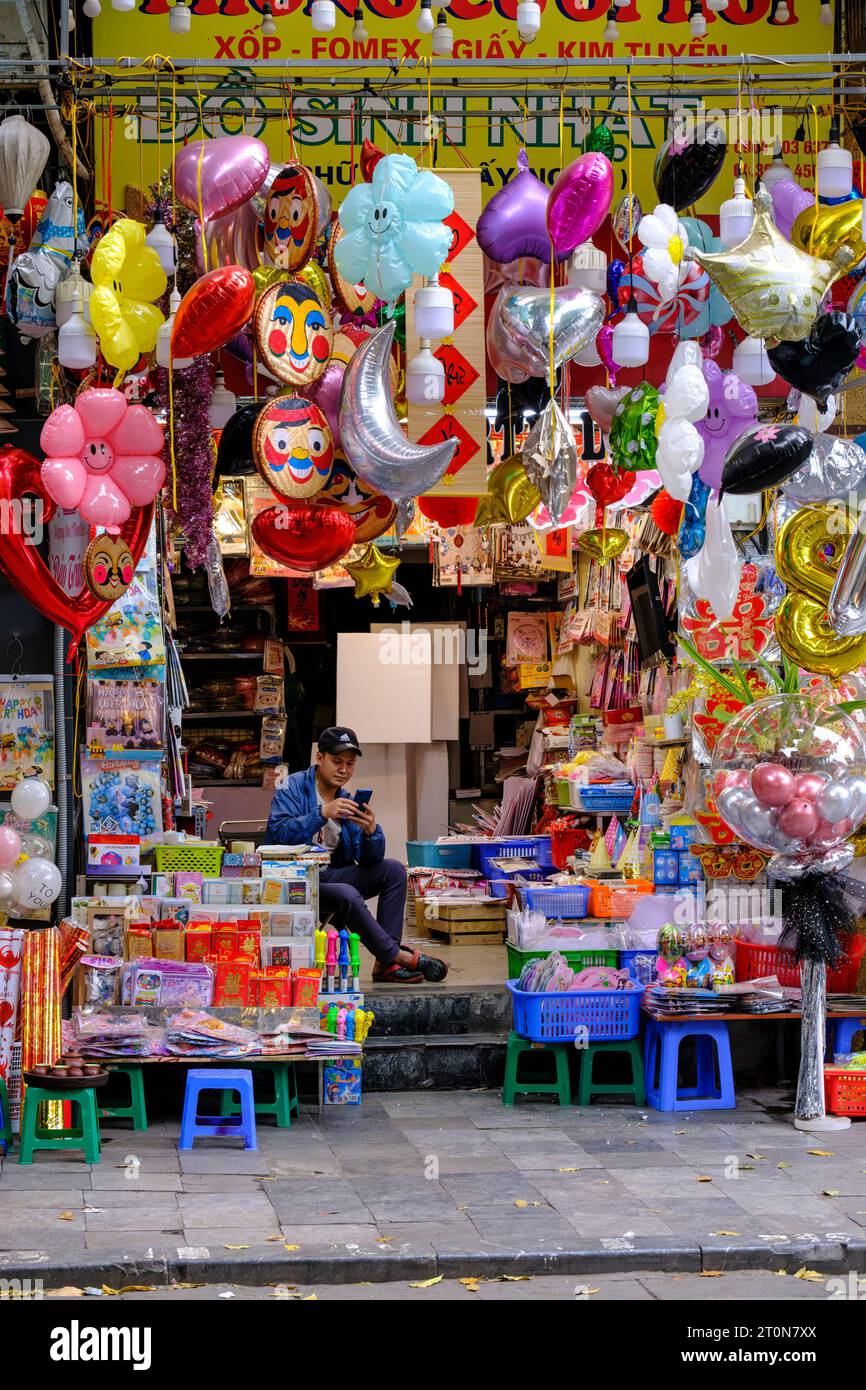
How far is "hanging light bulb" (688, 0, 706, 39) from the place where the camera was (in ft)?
25.7

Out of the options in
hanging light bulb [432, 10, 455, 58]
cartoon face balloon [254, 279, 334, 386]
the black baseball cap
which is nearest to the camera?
cartoon face balloon [254, 279, 334, 386]

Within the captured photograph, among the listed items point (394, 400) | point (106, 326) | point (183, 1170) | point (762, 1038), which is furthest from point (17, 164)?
point (762, 1038)

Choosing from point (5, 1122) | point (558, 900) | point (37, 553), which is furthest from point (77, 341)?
point (558, 900)

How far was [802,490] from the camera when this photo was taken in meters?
6.37

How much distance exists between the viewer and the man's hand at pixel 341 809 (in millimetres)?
8859

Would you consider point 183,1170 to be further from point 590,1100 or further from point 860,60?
point 860,60

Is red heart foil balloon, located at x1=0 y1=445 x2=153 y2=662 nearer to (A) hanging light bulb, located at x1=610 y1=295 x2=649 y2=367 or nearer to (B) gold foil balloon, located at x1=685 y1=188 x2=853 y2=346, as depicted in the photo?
(A) hanging light bulb, located at x1=610 y1=295 x2=649 y2=367

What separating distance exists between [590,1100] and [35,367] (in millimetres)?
4042

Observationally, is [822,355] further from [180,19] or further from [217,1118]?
[217,1118]

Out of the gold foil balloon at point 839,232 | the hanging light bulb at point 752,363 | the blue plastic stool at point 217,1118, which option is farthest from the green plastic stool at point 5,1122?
the gold foil balloon at point 839,232

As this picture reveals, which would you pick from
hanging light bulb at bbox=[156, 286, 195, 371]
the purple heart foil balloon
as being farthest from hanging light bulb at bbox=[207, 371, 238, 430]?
the purple heart foil balloon

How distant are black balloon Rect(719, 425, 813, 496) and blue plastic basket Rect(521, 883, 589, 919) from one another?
136 inches

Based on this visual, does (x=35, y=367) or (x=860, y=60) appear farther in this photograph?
(x=35, y=367)

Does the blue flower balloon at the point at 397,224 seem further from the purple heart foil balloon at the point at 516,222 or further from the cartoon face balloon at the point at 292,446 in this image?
the cartoon face balloon at the point at 292,446
